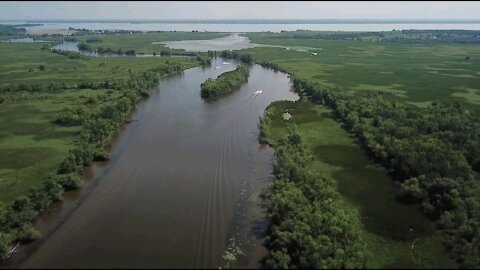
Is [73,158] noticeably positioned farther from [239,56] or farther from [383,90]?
[239,56]

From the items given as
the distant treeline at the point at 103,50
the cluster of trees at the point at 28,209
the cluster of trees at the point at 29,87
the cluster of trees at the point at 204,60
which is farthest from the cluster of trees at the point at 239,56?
the cluster of trees at the point at 28,209

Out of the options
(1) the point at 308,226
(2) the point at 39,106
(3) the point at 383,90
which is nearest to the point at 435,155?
(1) the point at 308,226

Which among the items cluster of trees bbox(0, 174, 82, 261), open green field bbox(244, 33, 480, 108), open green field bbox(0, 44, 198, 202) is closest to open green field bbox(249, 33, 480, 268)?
open green field bbox(244, 33, 480, 108)

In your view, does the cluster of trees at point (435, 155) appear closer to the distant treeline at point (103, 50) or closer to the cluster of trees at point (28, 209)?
the cluster of trees at point (28, 209)

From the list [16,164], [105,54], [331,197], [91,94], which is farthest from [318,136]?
[105,54]

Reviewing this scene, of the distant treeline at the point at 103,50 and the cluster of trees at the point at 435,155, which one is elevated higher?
the distant treeline at the point at 103,50

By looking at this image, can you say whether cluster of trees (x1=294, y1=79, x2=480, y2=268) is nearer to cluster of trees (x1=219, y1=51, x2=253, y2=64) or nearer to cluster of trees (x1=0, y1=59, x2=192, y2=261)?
cluster of trees (x1=0, y1=59, x2=192, y2=261)
